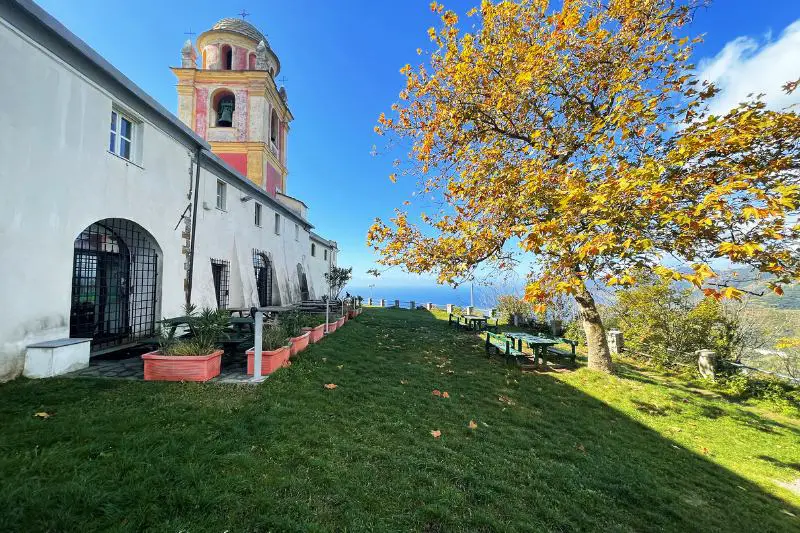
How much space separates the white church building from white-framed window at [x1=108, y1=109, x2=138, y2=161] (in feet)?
0.08

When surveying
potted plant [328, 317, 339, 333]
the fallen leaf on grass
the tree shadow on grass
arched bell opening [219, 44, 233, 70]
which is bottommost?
the tree shadow on grass

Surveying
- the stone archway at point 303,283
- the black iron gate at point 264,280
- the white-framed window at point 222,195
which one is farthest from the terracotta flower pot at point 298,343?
the stone archway at point 303,283

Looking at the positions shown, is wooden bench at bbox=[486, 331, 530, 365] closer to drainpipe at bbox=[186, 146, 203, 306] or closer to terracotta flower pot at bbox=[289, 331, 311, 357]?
terracotta flower pot at bbox=[289, 331, 311, 357]

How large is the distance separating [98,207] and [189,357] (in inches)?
151

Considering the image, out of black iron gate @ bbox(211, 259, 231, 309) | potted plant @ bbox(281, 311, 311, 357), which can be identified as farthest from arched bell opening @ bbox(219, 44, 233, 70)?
potted plant @ bbox(281, 311, 311, 357)

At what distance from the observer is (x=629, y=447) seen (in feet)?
15.1

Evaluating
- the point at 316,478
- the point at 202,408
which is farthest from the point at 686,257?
the point at 202,408

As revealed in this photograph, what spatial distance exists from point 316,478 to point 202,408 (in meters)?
2.07

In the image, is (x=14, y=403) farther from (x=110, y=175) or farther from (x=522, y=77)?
(x=522, y=77)

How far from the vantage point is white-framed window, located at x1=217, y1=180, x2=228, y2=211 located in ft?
35.9

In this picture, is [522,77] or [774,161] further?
[522,77]

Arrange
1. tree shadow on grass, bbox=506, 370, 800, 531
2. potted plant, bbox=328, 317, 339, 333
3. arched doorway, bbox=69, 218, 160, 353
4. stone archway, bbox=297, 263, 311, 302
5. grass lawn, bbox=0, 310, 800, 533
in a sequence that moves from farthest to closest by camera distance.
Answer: stone archway, bbox=297, 263, 311, 302 < potted plant, bbox=328, 317, 339, 333 < arched doorway, bbox=69, 218, 160, 353 < tree shadow on grass, bbox=506, 370, 800, 531 < grass lawn, bbox=0, 310, 800, 533

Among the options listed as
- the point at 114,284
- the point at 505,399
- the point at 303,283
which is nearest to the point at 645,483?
the point at 505,399

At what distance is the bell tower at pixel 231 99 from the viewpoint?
18938 mm
